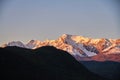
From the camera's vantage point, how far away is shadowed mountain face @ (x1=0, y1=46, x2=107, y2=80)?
128 metres

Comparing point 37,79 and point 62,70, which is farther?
point 62,70

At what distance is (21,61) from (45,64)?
2170cm

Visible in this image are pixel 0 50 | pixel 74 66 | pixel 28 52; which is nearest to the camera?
pixel 0 50

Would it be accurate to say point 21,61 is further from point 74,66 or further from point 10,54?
point 74,66

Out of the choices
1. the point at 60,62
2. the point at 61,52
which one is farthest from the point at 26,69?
the point at 61,52

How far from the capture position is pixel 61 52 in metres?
195

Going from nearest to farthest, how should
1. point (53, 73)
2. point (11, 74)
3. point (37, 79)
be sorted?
point (11, 74)
point (37, 79)
point (53, 73)

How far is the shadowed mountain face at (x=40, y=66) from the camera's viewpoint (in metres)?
128

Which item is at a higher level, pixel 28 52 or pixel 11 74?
pixel 28 52

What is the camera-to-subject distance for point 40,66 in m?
153

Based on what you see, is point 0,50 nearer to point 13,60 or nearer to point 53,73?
point 13,60

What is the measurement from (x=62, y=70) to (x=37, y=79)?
37.7 metres

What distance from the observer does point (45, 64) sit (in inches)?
6403

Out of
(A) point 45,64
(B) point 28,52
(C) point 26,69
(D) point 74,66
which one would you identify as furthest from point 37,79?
(D) point 74,66
